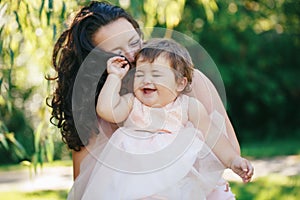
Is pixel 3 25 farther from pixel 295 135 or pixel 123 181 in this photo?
pixel 295 135

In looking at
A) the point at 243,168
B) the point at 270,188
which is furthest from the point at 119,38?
the point at 270,188

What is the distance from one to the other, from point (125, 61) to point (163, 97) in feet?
0.60

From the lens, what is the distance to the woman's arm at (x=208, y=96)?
2652 mm

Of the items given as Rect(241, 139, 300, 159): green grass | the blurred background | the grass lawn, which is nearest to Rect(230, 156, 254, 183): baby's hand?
the grass lawn

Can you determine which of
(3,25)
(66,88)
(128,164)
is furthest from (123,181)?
(3,25)

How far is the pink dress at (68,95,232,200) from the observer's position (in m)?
2.43

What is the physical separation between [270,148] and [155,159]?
6.51m

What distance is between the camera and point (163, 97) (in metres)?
2.48

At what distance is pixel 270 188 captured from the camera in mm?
5984

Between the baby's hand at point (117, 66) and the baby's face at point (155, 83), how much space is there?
0.16 ft

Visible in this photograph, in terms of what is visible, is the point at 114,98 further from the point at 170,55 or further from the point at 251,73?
the point at 251,73

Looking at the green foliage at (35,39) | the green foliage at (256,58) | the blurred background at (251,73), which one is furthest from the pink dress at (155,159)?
the green foliage at (256,58)

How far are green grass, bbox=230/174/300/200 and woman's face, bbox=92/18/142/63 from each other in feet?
10.0

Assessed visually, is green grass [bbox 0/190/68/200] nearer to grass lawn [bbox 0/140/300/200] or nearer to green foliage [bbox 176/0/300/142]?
grass lawn [bbox 0/140/300/200]
